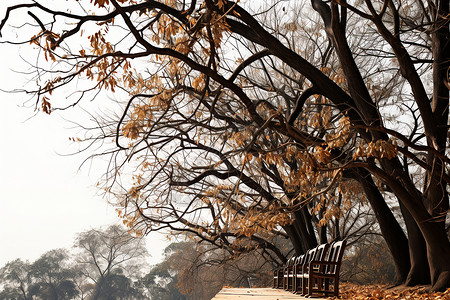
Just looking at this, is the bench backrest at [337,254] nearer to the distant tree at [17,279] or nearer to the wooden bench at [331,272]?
the wooden bench at [331,272]

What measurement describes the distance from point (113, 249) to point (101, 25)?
1830 inches

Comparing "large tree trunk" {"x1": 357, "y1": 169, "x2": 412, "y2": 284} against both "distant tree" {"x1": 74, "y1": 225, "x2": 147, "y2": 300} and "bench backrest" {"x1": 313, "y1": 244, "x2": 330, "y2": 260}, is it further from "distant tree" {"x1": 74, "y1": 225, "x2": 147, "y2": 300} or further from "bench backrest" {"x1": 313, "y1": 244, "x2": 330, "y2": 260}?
"distant tree" {"x1": 74, "y1": 225, "x2": 147, "y2": 300}

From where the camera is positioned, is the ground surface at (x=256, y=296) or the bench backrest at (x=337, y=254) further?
the ground surface at (x=256, y=296)

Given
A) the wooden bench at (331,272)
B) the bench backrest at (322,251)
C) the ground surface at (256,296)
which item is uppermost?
the bench backrest at (322,251)

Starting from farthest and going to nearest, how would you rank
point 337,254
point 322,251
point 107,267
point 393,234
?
point 107,267 → point 393,234 → point 322,251 → point 337,254

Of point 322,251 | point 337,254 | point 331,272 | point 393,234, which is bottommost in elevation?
point 331,272

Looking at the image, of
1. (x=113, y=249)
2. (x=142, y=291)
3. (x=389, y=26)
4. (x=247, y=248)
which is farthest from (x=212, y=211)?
(x=142, y=291)

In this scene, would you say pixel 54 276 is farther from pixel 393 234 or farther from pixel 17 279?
pixel 393 234

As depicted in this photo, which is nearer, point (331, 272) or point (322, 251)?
point (331, 272)

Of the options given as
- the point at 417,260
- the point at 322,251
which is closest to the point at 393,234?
the point at 417,260

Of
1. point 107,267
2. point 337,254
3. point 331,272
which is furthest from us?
point 107,267

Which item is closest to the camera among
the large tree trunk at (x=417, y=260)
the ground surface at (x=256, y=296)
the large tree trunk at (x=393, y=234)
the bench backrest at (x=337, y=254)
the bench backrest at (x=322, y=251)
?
the bench backrest at (x=337, y=254)

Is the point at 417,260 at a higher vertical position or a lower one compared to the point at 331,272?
higher

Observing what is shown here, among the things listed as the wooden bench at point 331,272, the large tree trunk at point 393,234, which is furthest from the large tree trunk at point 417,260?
the wooden bench at point 331,272
